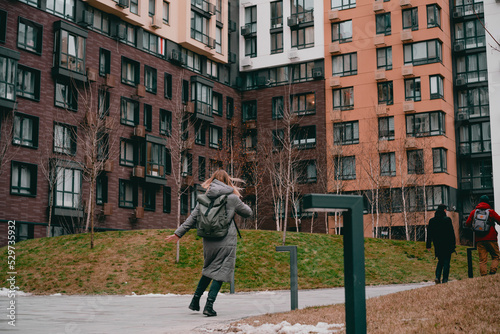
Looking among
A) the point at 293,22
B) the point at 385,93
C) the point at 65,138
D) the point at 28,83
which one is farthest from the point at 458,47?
the point at 28,83

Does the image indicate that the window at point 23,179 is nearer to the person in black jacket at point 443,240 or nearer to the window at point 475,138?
the person in black jacket at point 443,240

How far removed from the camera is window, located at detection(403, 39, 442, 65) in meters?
47.3

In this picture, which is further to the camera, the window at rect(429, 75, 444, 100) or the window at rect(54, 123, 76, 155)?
the window at rect(429, 75, 444, 100)

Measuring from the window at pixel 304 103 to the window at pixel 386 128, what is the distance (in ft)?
18.7

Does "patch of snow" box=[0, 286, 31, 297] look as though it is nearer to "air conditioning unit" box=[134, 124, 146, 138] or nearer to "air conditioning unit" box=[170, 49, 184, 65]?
"air conditioning unit" box=[134, 124, 146, 138]

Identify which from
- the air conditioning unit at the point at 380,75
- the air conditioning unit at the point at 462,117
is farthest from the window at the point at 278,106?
the air conditioning unit at the point at 462,117

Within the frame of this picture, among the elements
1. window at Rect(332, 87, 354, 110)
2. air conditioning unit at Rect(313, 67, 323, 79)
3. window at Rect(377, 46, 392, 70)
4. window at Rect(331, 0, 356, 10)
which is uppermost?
window at Rect(331, 0, 356, 10)

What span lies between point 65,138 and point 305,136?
20.7 m

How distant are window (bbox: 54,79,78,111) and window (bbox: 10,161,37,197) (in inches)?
173

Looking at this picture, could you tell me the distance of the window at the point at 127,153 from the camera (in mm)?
41094

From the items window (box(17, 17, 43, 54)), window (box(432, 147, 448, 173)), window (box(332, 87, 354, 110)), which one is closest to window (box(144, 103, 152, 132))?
window (box(17, 17, 43, 54))

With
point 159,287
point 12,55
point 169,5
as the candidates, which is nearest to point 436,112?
point 169,5

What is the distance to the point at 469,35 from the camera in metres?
50.0

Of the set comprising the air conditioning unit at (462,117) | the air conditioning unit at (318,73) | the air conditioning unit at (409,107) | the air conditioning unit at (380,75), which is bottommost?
the air conditioning unit at (462,117)
